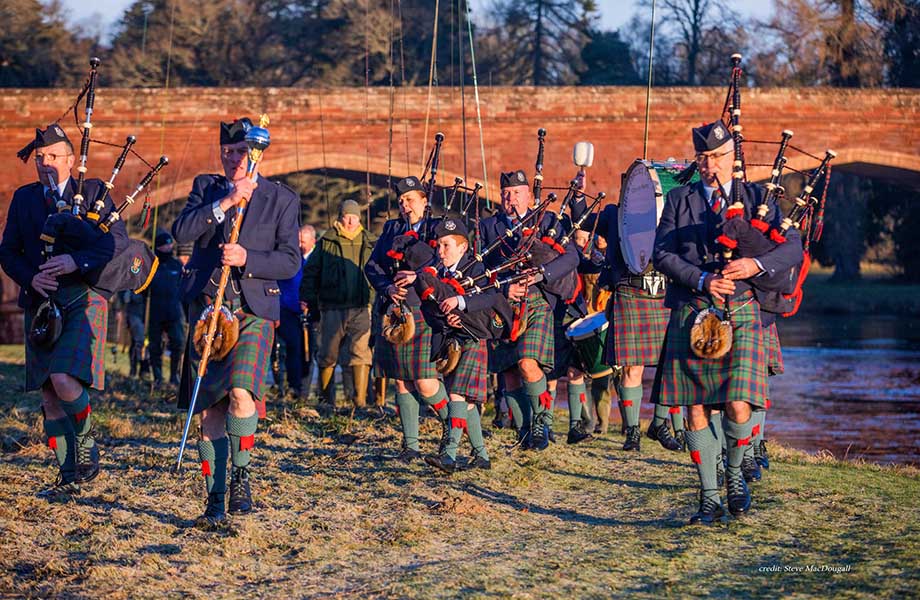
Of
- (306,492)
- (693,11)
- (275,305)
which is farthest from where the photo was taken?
(693,11)

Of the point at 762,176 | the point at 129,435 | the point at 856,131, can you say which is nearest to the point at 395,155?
the point at 762,176

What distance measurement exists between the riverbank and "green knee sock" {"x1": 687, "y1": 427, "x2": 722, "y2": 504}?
89.6 ft

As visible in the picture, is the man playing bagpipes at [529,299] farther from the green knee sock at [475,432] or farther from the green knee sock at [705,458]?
the green knee sock at [705,458]

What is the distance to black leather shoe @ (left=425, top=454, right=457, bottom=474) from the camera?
25.7 ft

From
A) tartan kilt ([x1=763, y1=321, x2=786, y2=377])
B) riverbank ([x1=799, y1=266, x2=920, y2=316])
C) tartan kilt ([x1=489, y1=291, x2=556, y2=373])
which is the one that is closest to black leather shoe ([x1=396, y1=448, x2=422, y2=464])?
tartan kilt ([x1=489, y1=291, x2=556, y2=373])

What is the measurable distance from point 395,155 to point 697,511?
22.1 m

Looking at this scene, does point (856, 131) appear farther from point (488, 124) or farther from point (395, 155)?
point (395, 155)

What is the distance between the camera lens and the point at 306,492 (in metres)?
7.50

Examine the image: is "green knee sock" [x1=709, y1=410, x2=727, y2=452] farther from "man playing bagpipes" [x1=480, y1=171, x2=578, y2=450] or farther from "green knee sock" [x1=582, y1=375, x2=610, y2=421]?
"green knee sock" [x1=582, y1=375, x2=610, y2=421]

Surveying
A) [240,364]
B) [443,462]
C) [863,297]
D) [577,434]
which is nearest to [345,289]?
[577,434]

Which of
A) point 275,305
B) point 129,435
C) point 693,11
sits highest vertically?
point 693,11

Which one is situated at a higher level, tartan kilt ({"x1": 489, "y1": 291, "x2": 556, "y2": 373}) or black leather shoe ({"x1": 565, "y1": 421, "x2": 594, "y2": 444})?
tartan kilt ({"x1": 489, "y1": 291, "x2": 556, "y2": 373})

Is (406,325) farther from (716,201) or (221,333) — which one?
(716,201)

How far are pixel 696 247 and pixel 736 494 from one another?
123 centimetres
